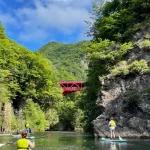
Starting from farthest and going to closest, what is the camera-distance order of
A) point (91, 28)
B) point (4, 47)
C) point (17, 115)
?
point (17, 115) < point (4, 47) < point (91, 28)

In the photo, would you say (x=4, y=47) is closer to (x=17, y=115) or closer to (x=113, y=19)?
(x=17, y=115)

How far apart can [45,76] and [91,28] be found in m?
21.1

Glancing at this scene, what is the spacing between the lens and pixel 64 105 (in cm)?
8731

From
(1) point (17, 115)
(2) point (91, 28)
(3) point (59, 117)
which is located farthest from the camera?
(3) point (59, 117)

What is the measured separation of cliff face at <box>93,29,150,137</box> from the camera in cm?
3278

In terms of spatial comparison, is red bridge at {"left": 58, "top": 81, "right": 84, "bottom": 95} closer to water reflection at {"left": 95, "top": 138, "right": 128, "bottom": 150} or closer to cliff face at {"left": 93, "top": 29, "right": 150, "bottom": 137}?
cliff face at {"left": 93, "top": 29, "right": 150, "bottom": 137}

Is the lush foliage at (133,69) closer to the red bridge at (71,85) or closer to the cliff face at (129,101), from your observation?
the cliff face at (129,101)

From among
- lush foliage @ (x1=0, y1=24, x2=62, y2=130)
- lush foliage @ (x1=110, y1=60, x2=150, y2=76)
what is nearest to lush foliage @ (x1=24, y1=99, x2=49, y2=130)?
lush foliage @ (x1=0, y1=24, x2=62, y2=130)

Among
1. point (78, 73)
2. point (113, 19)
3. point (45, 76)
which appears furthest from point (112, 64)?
point (78, 73)

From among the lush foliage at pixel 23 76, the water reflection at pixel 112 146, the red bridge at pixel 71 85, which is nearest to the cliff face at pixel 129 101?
the water reflection at pixel 112 146

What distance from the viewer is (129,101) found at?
34.6 m

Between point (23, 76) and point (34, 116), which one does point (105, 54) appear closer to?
Result: point (23, 76)

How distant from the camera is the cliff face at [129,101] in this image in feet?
108

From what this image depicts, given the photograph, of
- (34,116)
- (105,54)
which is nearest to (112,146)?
(105,54)
